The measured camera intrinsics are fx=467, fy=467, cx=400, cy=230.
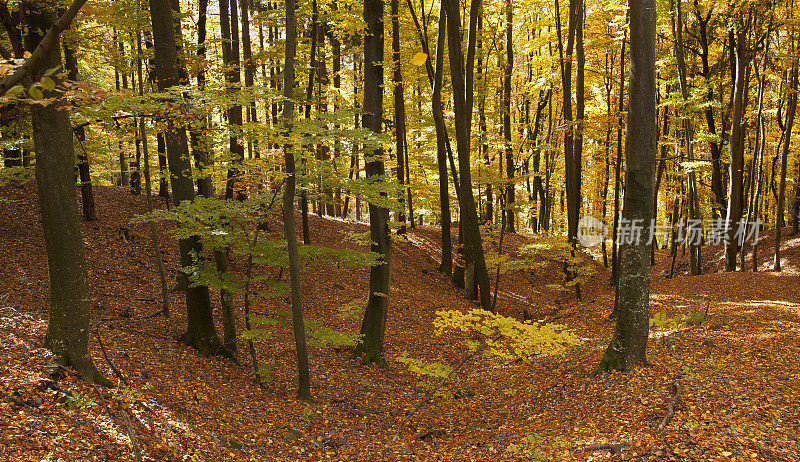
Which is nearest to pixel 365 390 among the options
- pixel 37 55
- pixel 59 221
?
pixel 59 221

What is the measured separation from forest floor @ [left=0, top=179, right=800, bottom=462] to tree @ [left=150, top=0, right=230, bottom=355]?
0.41m

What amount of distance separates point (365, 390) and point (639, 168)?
19.7 feet

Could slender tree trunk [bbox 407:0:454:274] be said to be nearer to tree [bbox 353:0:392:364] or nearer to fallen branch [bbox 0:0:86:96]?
tree [bbox 353:0:392:364]

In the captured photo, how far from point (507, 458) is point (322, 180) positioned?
16.0 ft

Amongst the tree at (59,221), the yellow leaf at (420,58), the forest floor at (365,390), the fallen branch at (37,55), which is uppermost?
the yellow leaf at (420,58)

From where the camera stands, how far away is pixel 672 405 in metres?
5.61

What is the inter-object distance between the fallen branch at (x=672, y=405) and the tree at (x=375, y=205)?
5.08 metres

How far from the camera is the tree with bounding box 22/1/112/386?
5.09 meters

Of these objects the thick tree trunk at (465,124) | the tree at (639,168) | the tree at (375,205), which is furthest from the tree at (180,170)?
the thick tree trunk at (465,124)

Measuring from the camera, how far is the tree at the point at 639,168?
6.48 metres

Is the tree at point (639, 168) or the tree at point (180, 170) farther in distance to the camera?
the tree at point (180, 170)

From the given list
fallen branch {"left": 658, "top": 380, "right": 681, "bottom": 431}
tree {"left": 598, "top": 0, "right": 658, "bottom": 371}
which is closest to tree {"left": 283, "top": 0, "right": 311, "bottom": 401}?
tree {"left": 598, "top": 0, "right": 658, "bottom": 371}

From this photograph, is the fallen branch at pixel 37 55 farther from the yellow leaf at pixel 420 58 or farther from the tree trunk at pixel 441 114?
the yellow leaf at pixel 420 58

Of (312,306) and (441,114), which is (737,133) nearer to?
(441,114)
